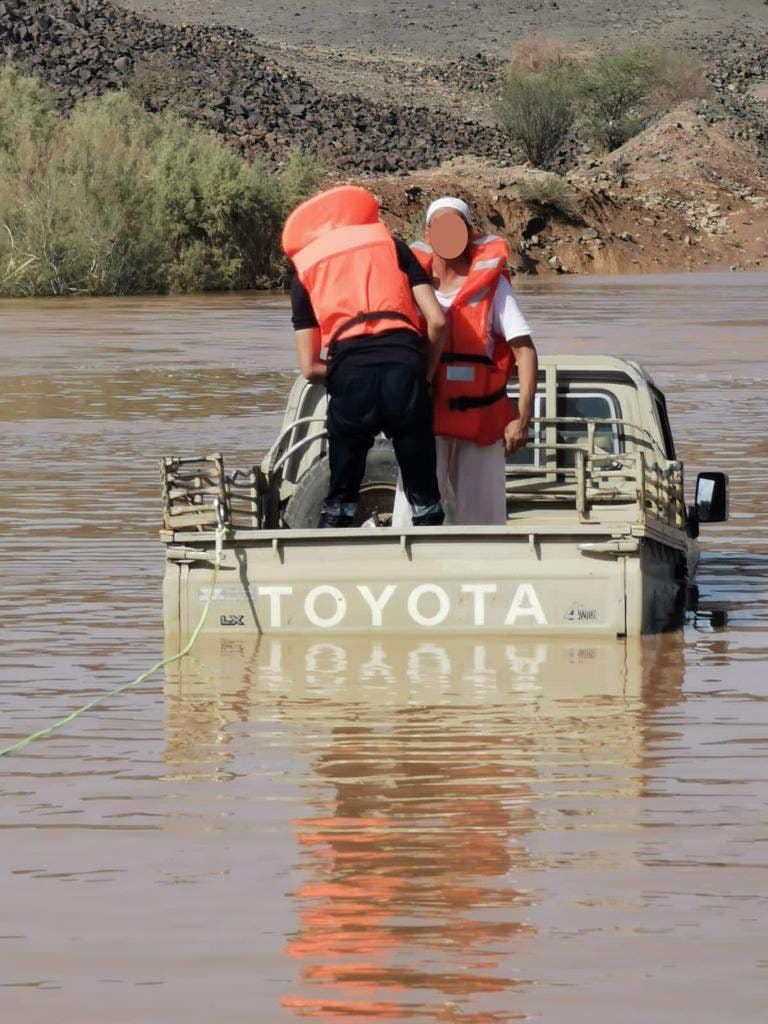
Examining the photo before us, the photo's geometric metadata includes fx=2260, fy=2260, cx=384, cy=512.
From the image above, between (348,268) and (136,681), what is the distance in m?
1.84

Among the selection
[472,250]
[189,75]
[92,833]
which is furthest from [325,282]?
[189,75]

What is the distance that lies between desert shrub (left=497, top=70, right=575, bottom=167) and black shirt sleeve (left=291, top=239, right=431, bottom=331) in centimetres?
9210

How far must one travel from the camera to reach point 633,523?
908 centimetres

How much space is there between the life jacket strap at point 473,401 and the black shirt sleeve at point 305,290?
0.57 metres

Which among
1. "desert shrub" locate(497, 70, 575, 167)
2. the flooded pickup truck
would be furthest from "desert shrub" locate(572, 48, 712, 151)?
the flooded pickup truck

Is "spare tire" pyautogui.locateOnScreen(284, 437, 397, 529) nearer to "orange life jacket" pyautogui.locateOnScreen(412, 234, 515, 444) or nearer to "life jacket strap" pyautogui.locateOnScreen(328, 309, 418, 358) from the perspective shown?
"orange life jacket" pyautogui.locateOnScreen(412, 234, 515, 444)

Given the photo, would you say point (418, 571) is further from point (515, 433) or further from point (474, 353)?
point (474, 353)

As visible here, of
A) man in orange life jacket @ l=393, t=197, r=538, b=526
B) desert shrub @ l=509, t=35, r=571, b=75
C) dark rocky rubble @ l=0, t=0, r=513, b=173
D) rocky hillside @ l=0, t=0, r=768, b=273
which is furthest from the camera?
desert shrub @ l=509, t=35, r=571, b=75

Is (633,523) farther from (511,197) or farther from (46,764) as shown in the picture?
(511,197)

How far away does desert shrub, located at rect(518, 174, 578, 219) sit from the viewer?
77875 mm

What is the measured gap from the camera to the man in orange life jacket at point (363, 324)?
8.93 m

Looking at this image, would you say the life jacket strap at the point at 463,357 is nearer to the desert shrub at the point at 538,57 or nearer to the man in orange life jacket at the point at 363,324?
the man in orange life jacket at the point at 363,324

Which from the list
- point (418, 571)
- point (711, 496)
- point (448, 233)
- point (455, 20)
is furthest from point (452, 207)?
point (455, 20)

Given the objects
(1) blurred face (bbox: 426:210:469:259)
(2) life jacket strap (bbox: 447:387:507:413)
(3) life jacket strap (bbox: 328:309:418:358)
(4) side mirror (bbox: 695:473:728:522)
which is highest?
(1) blurred face (bbox: 426:210:469:259)
